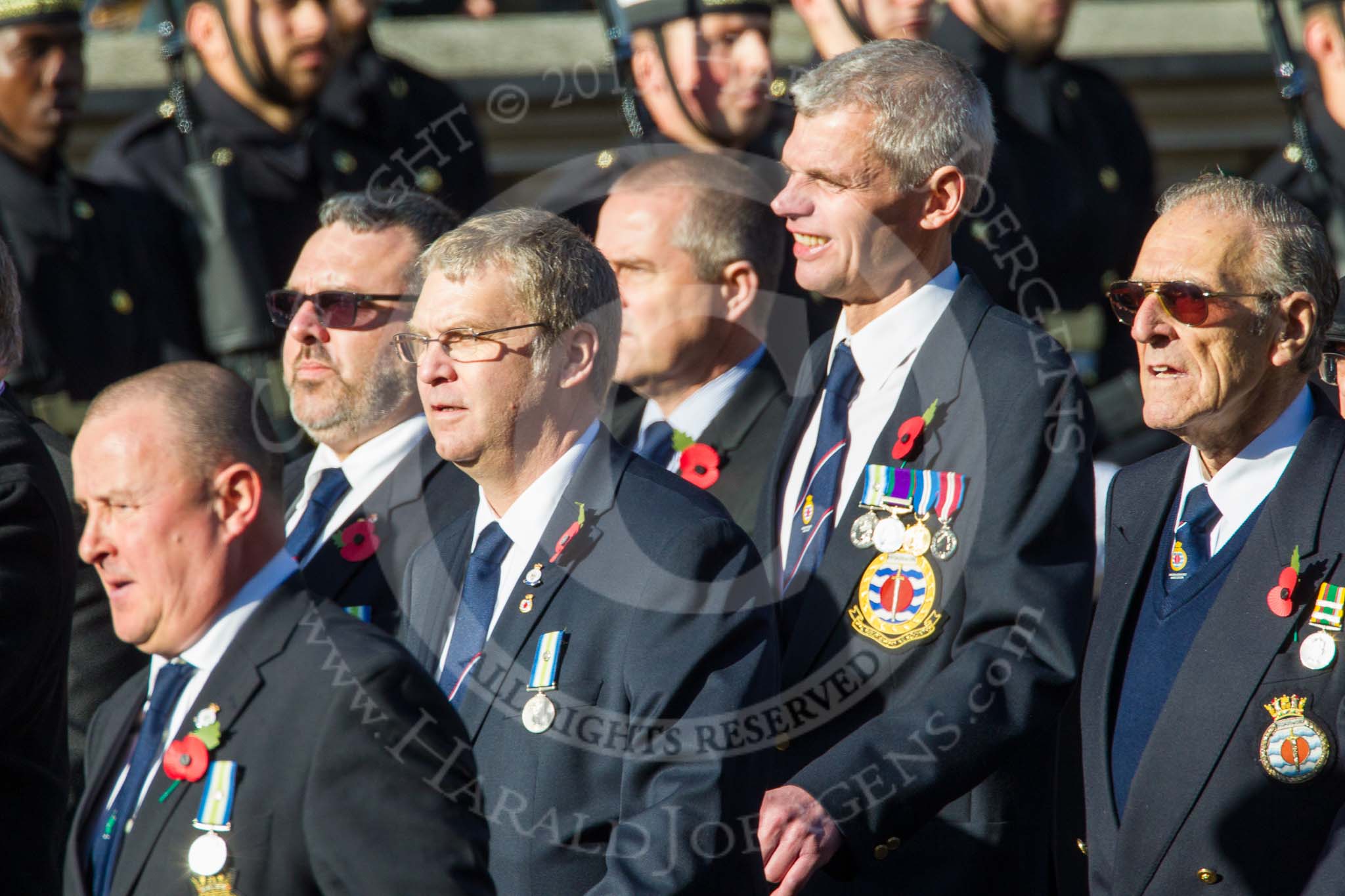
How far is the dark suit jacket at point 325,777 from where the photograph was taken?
2.92 metres

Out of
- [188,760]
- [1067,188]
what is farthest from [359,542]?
[1067,188]

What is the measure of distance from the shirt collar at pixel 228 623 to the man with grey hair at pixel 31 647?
0.54 metres

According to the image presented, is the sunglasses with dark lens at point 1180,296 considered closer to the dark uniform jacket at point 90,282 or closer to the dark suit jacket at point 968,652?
the dark suit jacket at point 968,652

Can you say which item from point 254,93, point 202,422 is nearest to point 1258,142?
point 254,93

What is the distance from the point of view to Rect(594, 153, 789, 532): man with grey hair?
489 centimetres

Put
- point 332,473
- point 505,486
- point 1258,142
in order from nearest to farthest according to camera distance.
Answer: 1. point 505,486
2. point 332,473
3. point 1258,142

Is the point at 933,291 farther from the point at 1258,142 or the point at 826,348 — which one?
the point at 1258,142

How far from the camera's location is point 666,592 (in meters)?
3.51

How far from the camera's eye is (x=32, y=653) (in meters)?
3.64

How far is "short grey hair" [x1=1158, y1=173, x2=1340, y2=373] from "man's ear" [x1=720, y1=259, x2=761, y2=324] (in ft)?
4.92

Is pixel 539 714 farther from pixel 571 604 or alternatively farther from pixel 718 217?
pixel 718 217

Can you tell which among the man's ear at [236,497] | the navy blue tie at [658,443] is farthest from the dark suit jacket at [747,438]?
the man's ear at [236,497]

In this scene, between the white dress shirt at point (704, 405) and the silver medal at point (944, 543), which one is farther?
the white dress shirt at point (704, 405)

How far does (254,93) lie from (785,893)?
413cm
